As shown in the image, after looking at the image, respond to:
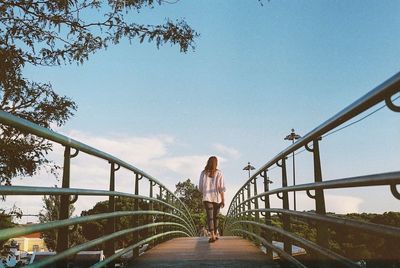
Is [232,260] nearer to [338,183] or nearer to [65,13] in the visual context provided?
[338,183]

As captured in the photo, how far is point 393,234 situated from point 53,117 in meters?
11.7

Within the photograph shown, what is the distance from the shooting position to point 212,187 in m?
9.91

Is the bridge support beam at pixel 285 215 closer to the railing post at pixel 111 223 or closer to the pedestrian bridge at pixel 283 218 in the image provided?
the pedestrian bridge at pixel 283 218

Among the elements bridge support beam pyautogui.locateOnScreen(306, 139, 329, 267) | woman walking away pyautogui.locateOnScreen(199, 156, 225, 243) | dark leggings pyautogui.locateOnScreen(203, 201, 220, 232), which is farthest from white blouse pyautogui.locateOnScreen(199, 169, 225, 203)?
bridge support beam pyautogui.locateOnScreen(306, 139, 329, 267)

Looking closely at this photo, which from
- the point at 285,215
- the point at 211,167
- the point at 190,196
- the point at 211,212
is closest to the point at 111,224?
the point at 285,215

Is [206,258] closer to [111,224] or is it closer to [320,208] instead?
[111,224]

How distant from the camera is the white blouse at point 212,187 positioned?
32.4 feet

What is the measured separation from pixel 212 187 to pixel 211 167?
1.37ft

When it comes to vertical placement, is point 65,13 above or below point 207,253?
above

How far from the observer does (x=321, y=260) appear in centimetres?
365

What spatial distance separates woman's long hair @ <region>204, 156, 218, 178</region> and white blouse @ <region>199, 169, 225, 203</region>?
7 cm

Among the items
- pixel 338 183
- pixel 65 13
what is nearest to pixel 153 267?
pixel 338 183

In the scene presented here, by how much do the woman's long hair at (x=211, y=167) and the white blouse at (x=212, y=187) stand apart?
0.07 metres

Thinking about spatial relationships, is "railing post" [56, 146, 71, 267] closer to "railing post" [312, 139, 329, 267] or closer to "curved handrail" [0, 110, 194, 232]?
"curved handrail" [0, 110, 194, 232]
